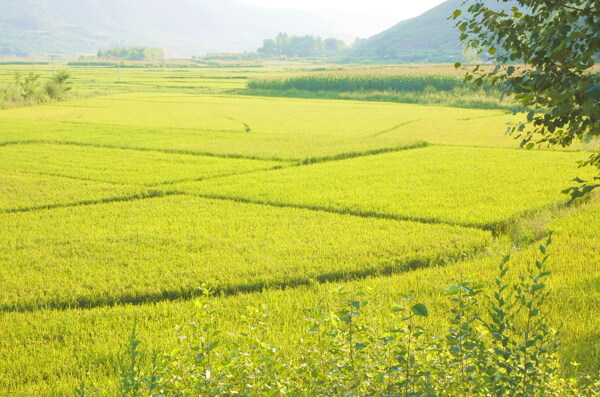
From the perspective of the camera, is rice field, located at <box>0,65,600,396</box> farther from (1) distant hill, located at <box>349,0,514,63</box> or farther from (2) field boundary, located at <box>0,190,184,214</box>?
(1) distant hill, located at <box>349,0,514,63</box>

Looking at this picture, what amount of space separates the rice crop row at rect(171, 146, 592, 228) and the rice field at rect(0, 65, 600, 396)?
0.20 feet

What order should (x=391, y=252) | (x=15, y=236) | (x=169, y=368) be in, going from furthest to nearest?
(x=15, y=236), (x=391, y=252), (x=169, y=368)

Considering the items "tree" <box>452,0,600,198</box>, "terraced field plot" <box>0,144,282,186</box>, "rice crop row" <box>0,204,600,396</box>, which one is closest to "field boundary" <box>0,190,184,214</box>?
"terraced field plot" <box>0,144,282,186</box>

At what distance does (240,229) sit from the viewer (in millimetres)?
12711

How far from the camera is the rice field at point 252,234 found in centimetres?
762

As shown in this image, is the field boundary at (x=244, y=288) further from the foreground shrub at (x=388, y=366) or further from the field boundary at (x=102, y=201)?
the field boundary at (x=102, y=201)

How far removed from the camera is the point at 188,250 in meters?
11.2

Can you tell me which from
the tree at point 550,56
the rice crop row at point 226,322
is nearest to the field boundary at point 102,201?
the rice crop row at point 226,322

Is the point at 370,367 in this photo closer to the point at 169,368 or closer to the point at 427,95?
the point at 169,368

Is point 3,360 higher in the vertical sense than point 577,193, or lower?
lower

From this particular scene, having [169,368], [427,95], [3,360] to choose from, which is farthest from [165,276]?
[427,95]

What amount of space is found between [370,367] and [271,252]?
669 cm

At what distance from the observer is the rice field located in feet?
25.0

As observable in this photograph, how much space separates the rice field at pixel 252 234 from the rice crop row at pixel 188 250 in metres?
0.04
